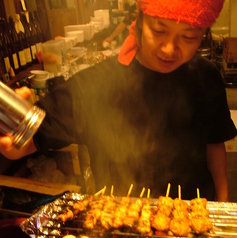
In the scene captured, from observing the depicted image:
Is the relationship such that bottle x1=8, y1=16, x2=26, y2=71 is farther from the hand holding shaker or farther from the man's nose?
the hand holding shaker

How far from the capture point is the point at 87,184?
378cm

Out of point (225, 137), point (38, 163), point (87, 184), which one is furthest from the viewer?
point (87, 184)

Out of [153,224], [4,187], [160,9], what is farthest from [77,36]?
[153,224]

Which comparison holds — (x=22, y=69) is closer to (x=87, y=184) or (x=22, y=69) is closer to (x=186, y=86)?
(x=87, y=184)

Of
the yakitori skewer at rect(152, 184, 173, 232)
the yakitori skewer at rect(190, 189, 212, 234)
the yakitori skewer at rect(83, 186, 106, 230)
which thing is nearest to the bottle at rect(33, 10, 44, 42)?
the yakitori skewer at rect(83, 186, 106, 230)

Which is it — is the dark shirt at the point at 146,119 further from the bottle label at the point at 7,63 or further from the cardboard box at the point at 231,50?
the cardboard box at the point at 231,50

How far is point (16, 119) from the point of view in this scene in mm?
1105

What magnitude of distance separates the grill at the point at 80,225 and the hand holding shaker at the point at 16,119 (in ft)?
2.51

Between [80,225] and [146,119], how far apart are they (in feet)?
3.05

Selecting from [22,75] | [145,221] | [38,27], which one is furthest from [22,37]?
[145,221]

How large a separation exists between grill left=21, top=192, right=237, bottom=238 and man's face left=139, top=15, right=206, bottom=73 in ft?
3.46

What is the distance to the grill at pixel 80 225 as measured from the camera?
5.17 feet

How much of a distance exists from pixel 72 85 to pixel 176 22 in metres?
0.90

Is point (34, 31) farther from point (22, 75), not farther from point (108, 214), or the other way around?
point (108, 214)
